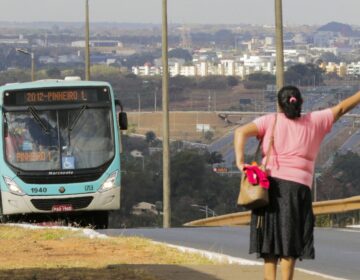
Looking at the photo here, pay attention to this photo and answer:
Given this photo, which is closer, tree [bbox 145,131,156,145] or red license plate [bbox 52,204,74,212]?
red license plate [bbox 52,204,74,212]

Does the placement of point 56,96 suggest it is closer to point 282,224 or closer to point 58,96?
point 58,96

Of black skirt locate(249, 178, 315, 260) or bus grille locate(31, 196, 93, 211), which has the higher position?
black skirt locate(249, 178, 315, 260)

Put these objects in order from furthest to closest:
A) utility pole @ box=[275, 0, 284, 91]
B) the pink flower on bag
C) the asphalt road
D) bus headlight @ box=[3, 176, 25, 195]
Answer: utility pole @ box=[275, 0, 284, 91] < bus headlight @ box=[3, 176, 25, 195] < the asphalt road < the pink flower on bag

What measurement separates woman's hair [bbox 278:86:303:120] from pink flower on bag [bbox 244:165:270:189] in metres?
0.56

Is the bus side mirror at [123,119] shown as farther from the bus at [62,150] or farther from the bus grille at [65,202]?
the bus grille at [65,202]

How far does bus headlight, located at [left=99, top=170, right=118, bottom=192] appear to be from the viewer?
28.6 metres

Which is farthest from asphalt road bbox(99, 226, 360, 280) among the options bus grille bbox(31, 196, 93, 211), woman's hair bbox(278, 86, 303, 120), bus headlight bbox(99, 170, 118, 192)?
woman's hair bbox(278, 86, 303, 120)

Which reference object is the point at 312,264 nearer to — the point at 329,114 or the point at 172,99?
the point at 329,114

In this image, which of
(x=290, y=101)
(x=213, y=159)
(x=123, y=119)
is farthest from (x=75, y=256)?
(x=213, y=159)

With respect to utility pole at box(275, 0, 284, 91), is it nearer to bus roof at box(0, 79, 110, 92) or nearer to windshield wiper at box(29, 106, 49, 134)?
bus roof at box(0, 79, 110, 92)

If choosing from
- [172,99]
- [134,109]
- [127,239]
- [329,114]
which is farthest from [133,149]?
[329,114]

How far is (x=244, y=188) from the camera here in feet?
41.2

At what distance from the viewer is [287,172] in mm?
12727

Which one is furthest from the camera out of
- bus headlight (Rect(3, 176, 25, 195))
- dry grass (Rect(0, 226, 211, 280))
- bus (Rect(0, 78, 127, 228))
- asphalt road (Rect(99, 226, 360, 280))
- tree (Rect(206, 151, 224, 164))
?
tree (Rect(206, 151, 224, 164))
